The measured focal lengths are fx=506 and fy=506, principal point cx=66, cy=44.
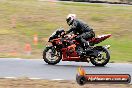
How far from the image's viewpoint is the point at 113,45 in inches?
1056

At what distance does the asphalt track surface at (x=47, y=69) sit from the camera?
1619cm

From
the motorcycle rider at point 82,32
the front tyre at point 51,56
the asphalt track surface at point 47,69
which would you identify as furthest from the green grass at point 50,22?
the front tyre at point 51,56

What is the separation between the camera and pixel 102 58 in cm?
1842

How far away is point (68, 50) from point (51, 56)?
0.67 m

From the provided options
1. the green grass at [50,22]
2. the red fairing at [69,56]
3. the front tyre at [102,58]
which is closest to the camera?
the front tyre at [102,58]

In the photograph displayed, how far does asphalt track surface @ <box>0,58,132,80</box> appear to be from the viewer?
16188mm

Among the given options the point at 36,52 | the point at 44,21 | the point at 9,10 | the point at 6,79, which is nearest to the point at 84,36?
the point at 6,79

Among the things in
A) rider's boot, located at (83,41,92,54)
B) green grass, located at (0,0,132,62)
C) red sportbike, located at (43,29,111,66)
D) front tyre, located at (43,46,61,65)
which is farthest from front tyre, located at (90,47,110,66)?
green grass, located at (0,0,132,62)

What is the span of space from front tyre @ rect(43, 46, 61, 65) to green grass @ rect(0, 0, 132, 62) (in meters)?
3.35

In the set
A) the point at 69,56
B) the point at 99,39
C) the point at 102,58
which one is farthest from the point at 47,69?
the point at 99,39

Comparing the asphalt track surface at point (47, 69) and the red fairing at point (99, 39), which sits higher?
the red fairing at point (99, 39)

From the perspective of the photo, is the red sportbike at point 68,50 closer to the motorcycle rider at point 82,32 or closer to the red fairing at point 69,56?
the red fairing at point 69,56

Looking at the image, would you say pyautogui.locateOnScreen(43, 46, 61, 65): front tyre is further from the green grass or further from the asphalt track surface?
the green grass

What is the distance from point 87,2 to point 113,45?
18.6m
